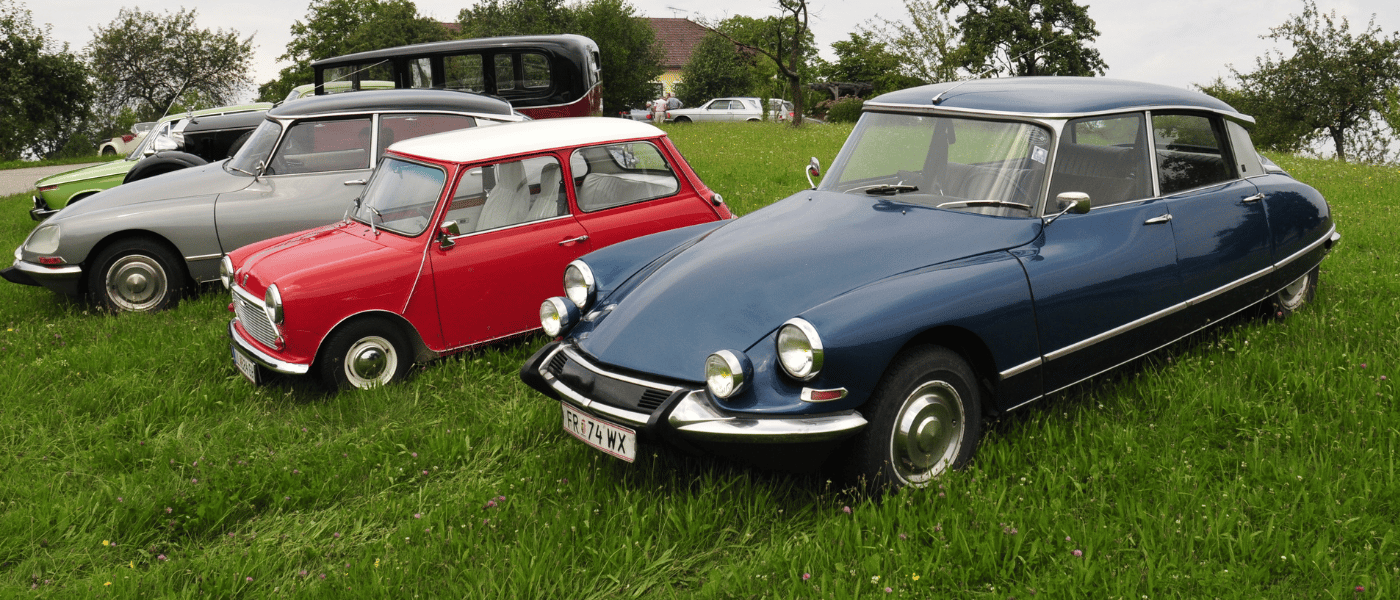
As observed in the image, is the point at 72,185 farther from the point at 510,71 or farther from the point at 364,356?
the point at 364,356

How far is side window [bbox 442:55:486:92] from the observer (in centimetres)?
1465

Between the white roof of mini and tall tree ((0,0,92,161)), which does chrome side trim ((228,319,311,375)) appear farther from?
tall tree ((0,0,92,161))

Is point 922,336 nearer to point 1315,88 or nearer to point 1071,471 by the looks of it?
point 1071,471

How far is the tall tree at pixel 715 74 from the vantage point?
48719 mm

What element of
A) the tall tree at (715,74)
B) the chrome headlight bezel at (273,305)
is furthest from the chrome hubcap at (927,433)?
the tall tree at (715,74)

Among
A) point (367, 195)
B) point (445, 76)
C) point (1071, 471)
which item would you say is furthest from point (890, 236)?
point (445, 76)

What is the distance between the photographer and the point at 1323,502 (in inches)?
133

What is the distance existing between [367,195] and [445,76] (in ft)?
31.8

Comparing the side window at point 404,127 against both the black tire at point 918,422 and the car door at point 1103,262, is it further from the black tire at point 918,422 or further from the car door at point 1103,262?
the black tire at point 918,422

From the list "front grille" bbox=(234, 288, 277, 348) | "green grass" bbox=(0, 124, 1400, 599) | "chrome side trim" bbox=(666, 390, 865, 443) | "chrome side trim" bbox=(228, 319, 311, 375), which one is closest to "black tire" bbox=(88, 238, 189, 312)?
"green grass" bbox=(0, 124, 1400, 599)

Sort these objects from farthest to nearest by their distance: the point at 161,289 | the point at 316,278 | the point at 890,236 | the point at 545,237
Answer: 1. the point at 161,289
2. the point at 545,237
3. the point at 316,278
4. the point at 890,236

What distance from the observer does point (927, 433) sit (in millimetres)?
3611

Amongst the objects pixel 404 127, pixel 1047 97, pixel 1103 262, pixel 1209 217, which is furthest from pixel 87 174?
pixel 1209 217

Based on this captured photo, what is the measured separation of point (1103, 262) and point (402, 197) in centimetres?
397
